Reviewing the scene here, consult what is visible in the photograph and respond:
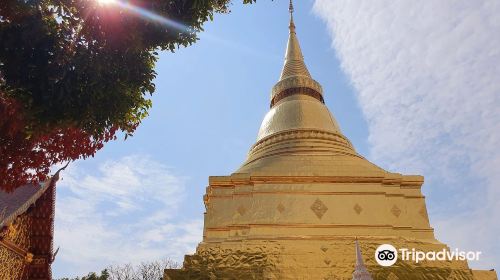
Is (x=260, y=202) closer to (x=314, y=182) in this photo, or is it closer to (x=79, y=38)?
(x=314, y=182)

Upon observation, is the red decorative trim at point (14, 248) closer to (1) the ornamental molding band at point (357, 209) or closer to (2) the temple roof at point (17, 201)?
(2) the temple roof at point (17, 201)

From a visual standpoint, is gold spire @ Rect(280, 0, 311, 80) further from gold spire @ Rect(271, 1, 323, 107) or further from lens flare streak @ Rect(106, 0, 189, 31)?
lens flare streak @ Rect(106, 0, 189, 31)

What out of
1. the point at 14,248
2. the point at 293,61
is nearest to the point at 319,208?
the point at 14,248

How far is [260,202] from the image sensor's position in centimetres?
1388

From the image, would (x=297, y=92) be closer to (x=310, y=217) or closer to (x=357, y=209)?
(x=357, y=209)

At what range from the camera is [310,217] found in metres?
13.5

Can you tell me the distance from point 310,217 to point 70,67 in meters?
10.8

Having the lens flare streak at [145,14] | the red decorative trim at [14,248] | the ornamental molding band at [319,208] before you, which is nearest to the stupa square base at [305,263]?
the ornamental molding band at [319,208]

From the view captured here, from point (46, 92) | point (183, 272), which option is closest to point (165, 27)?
point (46, 92)

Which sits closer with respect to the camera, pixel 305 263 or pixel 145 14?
pixel 145 14

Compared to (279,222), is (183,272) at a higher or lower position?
lower

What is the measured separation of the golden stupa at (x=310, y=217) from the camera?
1206 cm

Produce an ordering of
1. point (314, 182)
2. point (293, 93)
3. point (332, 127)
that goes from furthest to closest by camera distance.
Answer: point (293, 93) → point (332, 127) → point (314, 182)

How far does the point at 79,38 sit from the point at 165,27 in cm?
Result: 82
